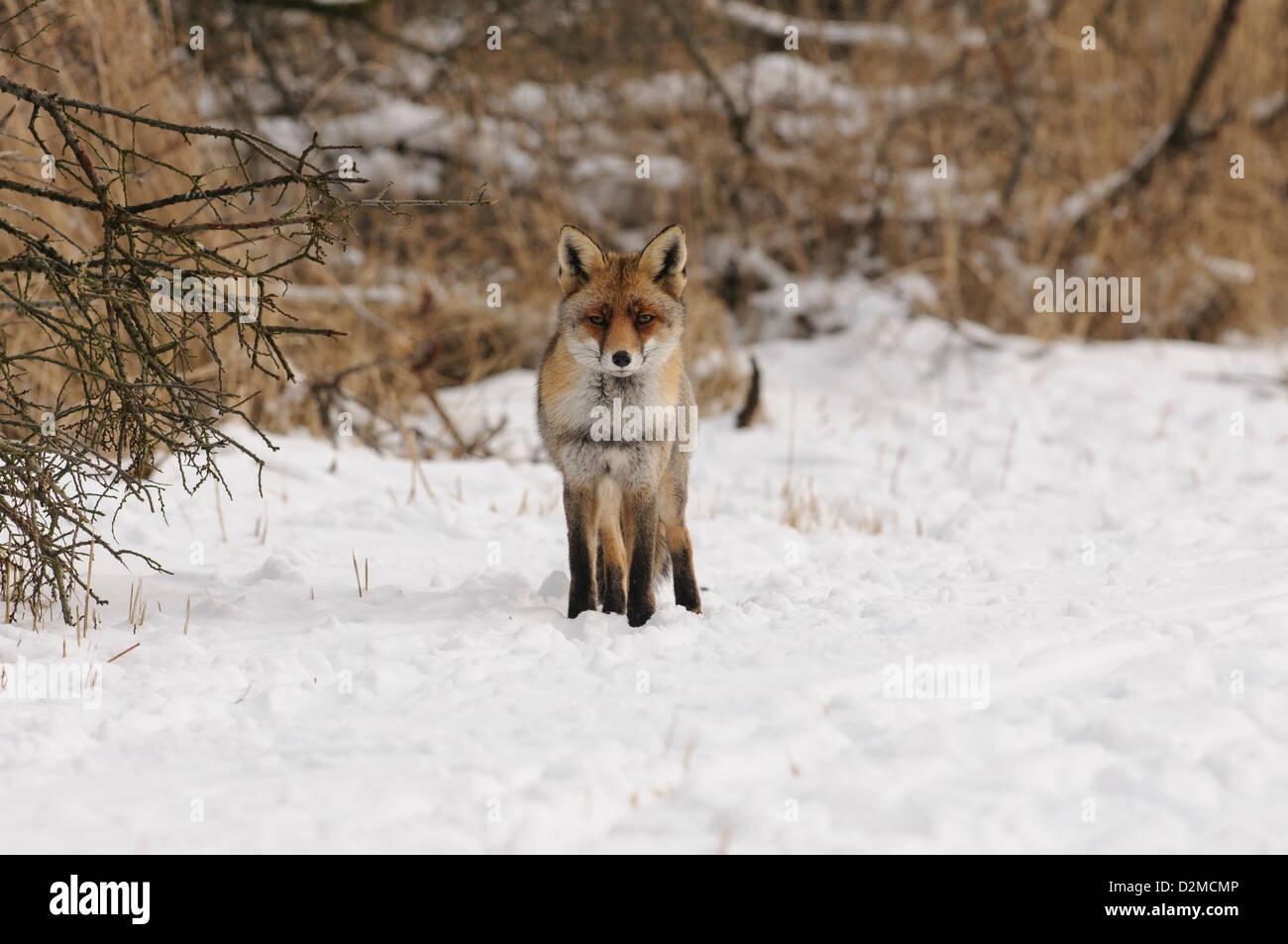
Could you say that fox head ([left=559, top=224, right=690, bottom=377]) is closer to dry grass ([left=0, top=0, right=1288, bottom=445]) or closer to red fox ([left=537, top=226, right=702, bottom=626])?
red fox ([left=537, top=226, right=702, bottom=626])

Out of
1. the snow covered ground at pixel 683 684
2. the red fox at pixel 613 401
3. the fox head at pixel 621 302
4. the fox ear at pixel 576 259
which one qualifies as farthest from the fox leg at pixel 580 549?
the fox ear at pixel 576 259

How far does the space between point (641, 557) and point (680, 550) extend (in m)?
0.42

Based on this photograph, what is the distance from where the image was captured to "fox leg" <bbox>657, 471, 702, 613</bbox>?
202 inches

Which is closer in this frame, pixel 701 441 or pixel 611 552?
pixel 611 552

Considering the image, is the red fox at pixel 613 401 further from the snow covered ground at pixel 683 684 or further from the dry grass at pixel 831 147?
the dry grass at pixel 831 147

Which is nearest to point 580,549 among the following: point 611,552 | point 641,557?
point 611,552

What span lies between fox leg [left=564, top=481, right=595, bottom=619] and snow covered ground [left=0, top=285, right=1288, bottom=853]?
0.16 m

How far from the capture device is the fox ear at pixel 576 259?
15.4 feet

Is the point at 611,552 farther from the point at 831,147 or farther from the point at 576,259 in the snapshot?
the point at 831,147

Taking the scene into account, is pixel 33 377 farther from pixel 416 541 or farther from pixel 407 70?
pixel 407 70

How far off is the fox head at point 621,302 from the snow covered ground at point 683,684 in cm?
108

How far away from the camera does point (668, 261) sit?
15.7 ft

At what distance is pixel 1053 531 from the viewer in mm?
6938
